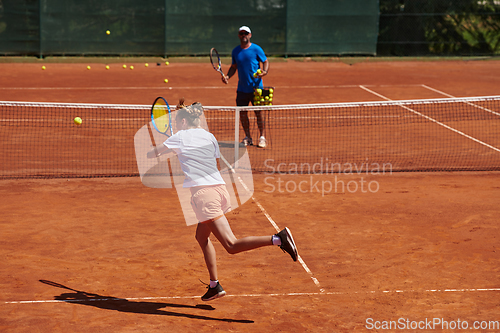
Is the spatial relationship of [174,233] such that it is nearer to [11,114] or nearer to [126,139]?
[126,139]

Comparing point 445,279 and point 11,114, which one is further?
point 11,114

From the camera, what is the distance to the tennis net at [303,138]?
33.2 ft

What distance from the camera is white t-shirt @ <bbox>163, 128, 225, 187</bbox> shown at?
16.8 ft

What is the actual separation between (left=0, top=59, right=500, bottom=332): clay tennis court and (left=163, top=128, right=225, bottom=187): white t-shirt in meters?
1.15

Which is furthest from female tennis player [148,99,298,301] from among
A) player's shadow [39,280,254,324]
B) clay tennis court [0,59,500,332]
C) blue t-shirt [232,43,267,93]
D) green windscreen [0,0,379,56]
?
green windscreen [0,0,379,56]

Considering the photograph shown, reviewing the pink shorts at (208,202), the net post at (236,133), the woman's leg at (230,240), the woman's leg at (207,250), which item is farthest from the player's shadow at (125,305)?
the net post at (236,133)

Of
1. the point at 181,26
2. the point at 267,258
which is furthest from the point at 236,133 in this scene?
the point at 181,26

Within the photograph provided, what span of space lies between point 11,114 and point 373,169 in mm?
8638

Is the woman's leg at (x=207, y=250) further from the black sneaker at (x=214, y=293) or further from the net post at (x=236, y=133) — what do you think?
the net post at (x=236, y=133)

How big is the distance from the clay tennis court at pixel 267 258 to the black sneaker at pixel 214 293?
0.13 meters

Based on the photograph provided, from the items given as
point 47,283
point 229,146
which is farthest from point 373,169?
point 47,283

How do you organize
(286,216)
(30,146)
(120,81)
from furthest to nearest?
(120,81), (30,146), (286,216)

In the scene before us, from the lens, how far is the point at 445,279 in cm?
586

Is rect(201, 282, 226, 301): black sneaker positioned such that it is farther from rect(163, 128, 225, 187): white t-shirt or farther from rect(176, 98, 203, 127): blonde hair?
rect(176, 98, 203, 127): blonde hair
